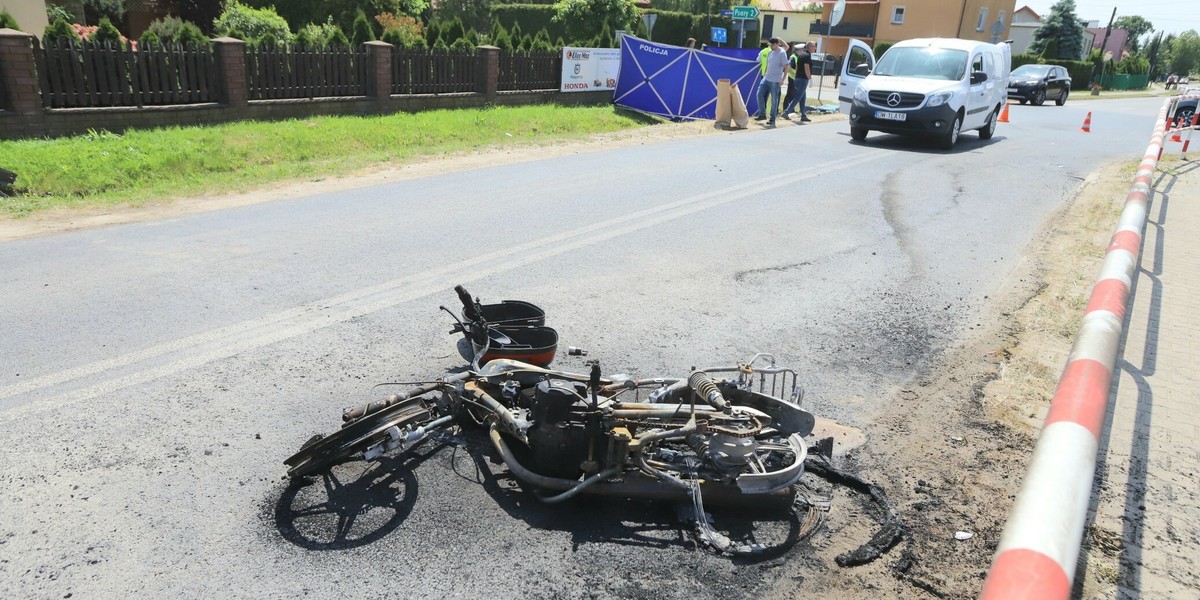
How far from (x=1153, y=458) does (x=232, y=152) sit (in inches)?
484

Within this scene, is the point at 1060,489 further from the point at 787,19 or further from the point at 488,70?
the point at 787,19

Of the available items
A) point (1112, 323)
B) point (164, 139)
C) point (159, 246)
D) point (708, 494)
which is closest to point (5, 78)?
point (164, 139)

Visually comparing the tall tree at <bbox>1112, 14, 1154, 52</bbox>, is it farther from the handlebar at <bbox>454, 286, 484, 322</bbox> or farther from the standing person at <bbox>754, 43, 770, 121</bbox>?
the handlebar at <bbox>454, 286, 484, 322</bbox>

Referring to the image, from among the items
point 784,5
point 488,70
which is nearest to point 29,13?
point 488,70

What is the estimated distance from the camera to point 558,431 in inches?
139

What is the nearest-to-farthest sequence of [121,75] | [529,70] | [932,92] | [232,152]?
1. [232,152]
2. [121,75]
3. [932,92]
4. [529,70]

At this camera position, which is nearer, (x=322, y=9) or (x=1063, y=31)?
(x=322, y=9)

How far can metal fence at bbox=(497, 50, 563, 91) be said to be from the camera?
20.4 meters

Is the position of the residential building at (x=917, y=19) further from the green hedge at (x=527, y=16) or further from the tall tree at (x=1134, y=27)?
the tall tree at (x=1134, y=27)

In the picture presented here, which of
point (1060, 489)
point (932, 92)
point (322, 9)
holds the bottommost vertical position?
point (1060, 489)

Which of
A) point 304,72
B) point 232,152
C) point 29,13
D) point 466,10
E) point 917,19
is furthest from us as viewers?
point 917,19

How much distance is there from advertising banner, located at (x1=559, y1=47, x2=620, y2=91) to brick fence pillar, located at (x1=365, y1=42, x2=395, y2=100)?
17.5 ft

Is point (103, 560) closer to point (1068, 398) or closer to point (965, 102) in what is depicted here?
point (1068, 398)

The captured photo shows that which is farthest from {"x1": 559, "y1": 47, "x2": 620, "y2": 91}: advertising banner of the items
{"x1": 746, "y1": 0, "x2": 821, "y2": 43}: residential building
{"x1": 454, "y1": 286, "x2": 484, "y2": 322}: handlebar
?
{"x1": 746, "y1": 0, "x2": 821, "y2": 43}: residential building
